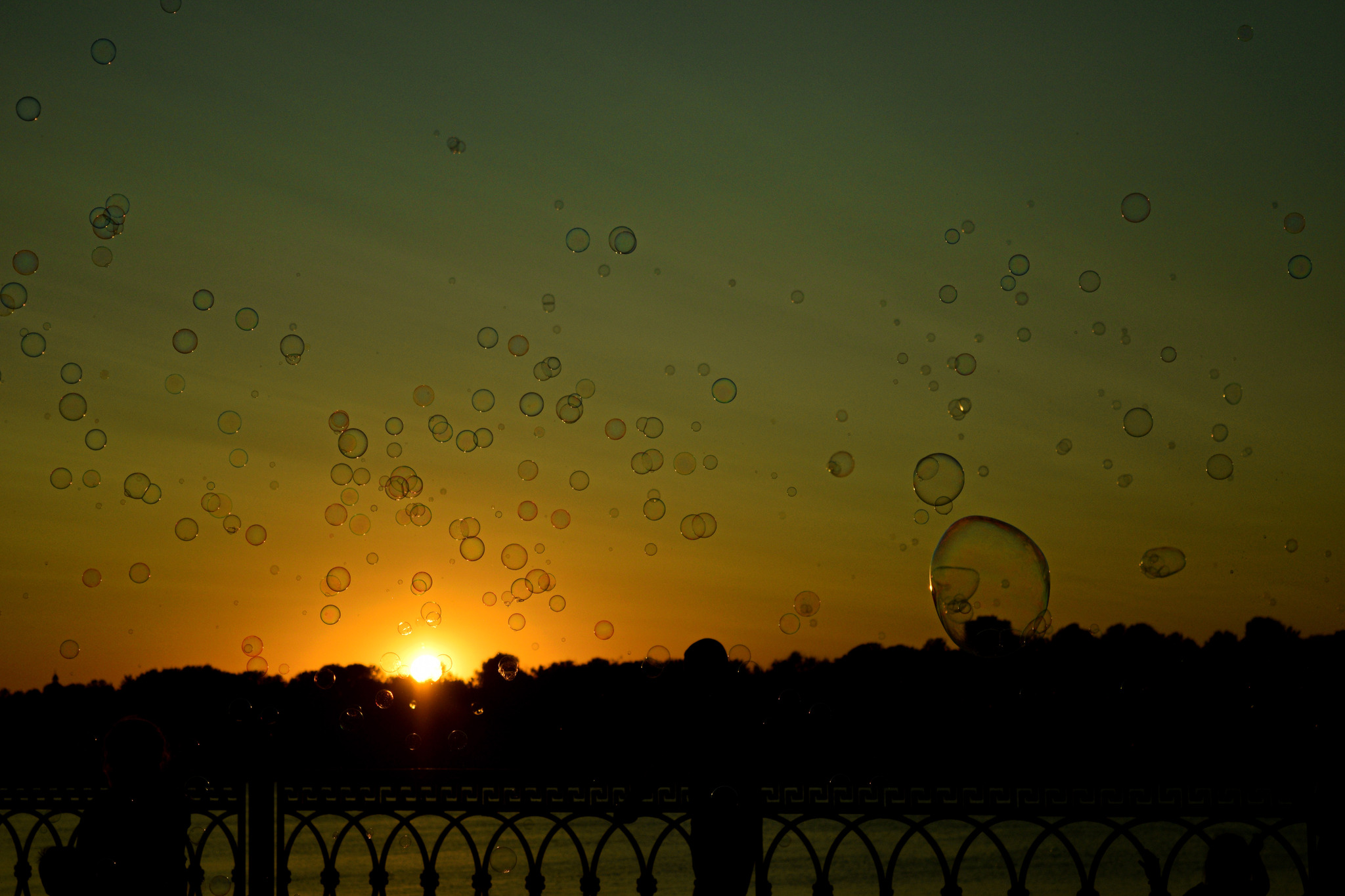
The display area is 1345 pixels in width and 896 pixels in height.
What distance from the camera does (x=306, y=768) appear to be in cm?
584

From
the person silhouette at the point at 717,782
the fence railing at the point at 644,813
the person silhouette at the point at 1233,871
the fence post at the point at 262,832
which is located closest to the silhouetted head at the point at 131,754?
the fence railing at the point at 644,813

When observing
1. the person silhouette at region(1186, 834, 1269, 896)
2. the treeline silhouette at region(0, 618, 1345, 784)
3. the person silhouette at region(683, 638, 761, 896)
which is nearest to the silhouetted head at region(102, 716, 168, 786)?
the person silhouette at region(683, 638, 761, 896)

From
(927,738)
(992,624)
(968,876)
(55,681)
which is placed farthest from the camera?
(927,738)

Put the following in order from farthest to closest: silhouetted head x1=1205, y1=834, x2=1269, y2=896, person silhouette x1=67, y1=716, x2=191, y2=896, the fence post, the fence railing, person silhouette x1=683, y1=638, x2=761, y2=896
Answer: the fence post
the fence railing
person silhouette x1=683, y1=638, x2=761, y2=896
person silhouette x1=67, y1=716, x2=191, y2=896
silhouetted head x1=1205, y1=834, x2=1269, y2=896

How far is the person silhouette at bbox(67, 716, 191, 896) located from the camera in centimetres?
504

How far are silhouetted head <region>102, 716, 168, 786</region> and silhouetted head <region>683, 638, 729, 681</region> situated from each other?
2.53m

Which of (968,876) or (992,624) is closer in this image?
(992,624)

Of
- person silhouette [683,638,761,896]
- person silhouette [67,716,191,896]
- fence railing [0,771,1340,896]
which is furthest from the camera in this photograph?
fence railing [0,771,1340,896]

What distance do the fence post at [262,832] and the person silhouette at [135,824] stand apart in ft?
1.45

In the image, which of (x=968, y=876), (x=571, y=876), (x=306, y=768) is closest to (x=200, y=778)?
(x=306, y=768)

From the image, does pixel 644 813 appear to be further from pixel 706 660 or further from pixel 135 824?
pixel 135 824

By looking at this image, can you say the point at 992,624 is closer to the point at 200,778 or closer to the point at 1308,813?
the point at 1308,813

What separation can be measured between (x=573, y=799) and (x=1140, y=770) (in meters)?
2.78

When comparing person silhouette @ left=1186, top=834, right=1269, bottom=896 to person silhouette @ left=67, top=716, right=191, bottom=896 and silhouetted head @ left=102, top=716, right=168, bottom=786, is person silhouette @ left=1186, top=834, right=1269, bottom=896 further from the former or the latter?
silhouetted head @ left=102, top=716, right=168, bottom=786
